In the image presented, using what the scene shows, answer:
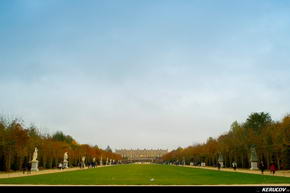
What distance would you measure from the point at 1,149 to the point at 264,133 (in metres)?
50.1

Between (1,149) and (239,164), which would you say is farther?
(239,164)

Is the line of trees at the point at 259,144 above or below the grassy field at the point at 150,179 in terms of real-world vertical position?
above

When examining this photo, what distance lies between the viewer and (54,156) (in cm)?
8688

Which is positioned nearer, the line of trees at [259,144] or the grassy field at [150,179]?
the grassy field at [150,179]

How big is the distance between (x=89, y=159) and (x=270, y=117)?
2926 inches

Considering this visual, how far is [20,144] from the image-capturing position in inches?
2302

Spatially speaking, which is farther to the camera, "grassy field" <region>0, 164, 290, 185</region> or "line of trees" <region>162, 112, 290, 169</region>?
"line of trees" <region>162, 112, 290, 169</region>

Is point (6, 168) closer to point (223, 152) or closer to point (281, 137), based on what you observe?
point (281, 137)

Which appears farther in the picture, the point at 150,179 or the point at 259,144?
the point at 259,144

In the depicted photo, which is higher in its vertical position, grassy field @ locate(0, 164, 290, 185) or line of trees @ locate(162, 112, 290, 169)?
line of trees @ locate(162, 112, 290, 169)
